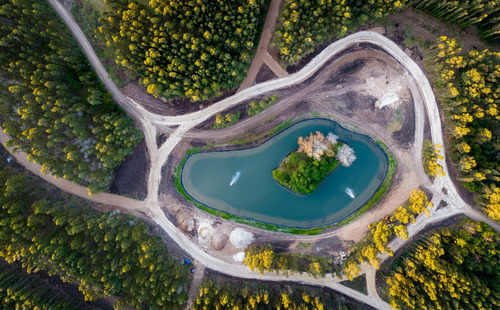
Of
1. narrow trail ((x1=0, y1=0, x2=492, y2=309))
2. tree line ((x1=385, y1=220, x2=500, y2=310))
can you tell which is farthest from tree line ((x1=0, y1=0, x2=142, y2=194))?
tree line ((x1=385, y1=220, x2=500, y2=310))

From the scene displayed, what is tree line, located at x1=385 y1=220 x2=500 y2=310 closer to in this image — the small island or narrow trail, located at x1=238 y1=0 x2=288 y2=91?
the small island

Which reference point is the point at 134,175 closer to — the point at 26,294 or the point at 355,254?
the point at 26,294

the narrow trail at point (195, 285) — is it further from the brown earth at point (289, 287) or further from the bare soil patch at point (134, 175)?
the bare soil patch at point (134, 175)

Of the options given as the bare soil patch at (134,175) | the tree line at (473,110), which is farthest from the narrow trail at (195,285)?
the tree line at (473,110)

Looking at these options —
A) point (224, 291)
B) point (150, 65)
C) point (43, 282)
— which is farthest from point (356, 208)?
point (43, 282)

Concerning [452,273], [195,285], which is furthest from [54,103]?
[452,273]

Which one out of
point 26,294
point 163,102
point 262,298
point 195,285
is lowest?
point 26,294

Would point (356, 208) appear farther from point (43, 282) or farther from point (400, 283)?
point (43, 282)

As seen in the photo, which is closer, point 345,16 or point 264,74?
point 345,16
